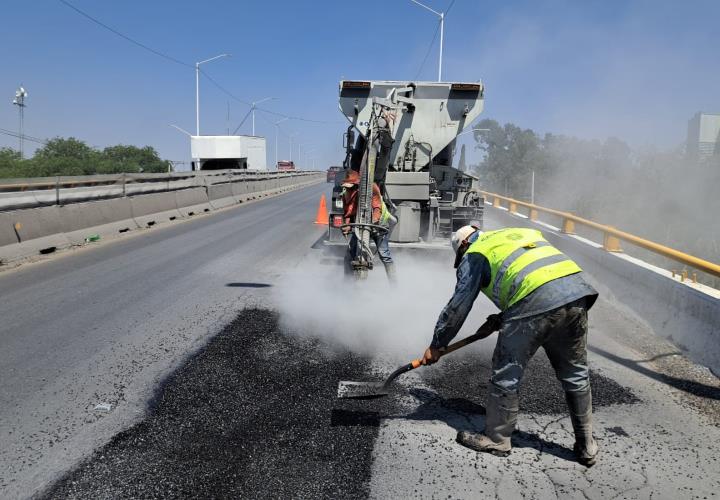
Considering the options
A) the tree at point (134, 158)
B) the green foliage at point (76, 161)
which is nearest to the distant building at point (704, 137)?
the green foliage at point (76, 161)

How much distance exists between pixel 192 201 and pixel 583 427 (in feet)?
49.0

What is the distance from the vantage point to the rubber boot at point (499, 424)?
317 cm

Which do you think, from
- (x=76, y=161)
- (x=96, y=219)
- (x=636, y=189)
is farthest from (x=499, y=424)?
(x=76, y=161)

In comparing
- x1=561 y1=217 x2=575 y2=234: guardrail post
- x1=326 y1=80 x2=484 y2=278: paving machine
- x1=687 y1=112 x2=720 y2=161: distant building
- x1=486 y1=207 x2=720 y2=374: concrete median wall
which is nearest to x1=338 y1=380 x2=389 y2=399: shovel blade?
x1=486 y1=207 x2=720 y2=374: concrete median wall

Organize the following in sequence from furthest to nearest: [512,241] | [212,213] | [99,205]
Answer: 1. [212,213]
2. [99,205]
3. [512,241]

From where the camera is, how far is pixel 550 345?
10.5 ft

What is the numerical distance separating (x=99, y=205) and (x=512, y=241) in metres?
10.1

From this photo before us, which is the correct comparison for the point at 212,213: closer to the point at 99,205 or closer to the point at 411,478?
the point at 99,205

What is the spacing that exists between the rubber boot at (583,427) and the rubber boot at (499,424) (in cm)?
35

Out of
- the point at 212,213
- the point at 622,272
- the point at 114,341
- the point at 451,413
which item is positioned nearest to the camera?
the point at 451,413

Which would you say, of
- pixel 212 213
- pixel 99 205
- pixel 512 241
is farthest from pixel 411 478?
pixel 212 213

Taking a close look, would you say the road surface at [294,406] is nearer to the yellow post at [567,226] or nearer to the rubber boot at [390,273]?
the rubber boot at [390,273]

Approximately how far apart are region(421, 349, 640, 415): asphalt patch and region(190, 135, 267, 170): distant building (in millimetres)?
29852

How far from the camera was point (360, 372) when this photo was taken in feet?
14.4
